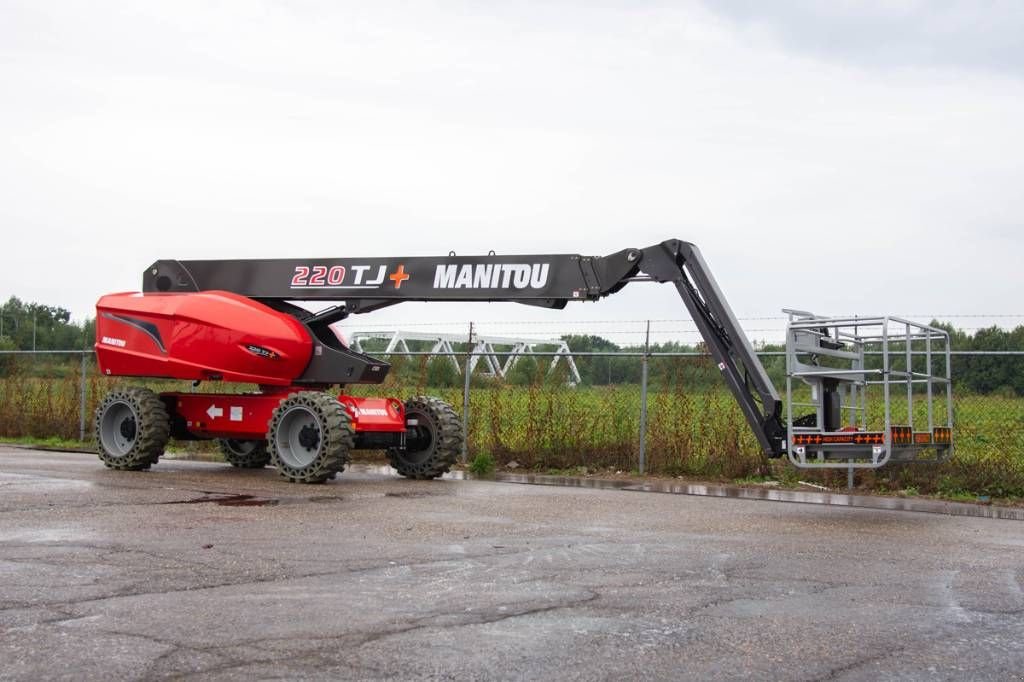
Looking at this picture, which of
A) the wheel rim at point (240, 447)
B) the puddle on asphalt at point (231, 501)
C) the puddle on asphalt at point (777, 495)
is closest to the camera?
the puddle on asphalt at point (231, 501)

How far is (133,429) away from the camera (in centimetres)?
1538

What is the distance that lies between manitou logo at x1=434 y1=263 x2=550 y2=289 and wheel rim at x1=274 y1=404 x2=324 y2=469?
2.24 meters

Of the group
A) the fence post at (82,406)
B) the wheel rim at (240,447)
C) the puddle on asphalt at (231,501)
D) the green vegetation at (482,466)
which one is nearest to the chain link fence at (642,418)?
the green vegetation at (482,466)

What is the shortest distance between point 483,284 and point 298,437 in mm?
2774

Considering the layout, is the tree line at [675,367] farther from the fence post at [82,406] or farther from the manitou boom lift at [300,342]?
the fence post at [82,406]

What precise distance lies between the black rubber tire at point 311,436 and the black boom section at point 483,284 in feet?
3.97

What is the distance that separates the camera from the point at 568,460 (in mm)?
17141

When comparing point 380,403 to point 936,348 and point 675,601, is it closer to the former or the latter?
point 936,348

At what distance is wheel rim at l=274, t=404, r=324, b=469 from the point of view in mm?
13664

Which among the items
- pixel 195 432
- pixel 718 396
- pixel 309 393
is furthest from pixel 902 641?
pixel 195 432

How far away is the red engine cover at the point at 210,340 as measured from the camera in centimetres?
1466

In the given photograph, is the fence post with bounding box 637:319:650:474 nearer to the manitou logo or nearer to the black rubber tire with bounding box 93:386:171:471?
the manitou logo

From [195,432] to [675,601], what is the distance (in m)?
10.2

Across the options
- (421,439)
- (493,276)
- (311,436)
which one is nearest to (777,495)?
(493,276)
